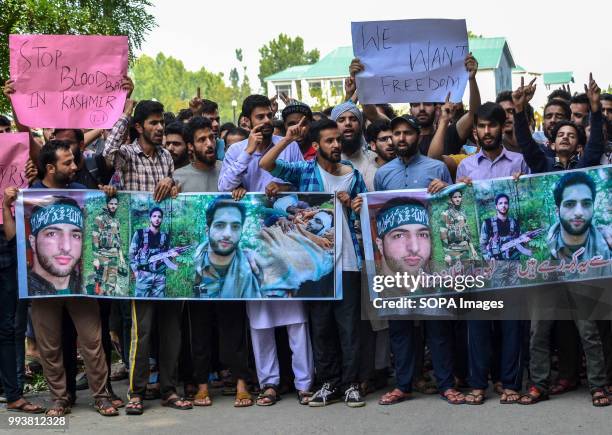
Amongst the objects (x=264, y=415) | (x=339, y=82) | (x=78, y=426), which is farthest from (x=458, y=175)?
(x=339, y=82)

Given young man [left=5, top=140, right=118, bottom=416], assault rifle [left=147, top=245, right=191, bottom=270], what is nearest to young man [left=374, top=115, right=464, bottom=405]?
assault rifle [left=147, top=245, right=191, bottom=270]

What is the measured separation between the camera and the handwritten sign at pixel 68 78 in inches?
328

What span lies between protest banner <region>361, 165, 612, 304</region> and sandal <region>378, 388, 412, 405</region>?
2.48ft

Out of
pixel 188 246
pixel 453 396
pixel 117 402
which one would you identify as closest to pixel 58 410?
pixel 117 402

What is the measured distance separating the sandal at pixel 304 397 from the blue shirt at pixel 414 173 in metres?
1.76

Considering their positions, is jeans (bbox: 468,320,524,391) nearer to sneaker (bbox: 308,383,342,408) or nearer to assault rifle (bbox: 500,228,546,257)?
assault rifle (bbox: 500,228,546,257)

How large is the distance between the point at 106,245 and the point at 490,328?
3.13 meters

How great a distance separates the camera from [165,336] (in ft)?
26.9

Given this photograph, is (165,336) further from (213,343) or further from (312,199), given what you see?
(312,199)

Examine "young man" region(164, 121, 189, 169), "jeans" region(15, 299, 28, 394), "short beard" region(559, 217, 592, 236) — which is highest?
"young man" region(164, 121, 189, 169)

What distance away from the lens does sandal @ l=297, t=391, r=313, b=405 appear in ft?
26.2

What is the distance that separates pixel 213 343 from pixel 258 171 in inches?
66.7

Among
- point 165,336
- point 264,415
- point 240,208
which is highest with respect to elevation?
point 240,208

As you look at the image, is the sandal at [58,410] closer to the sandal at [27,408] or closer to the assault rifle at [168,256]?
the sandal at [27,408]
